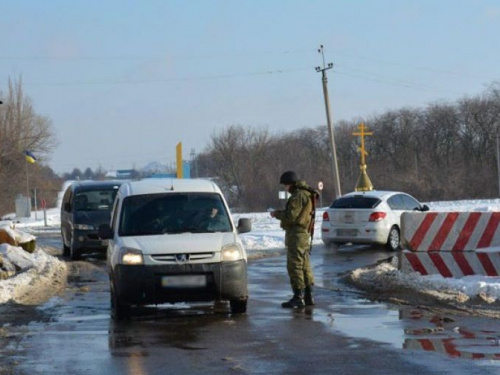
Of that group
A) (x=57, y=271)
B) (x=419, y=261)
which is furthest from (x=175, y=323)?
(x=57, y=271)

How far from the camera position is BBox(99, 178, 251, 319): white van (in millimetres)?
10727

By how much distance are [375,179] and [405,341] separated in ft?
268

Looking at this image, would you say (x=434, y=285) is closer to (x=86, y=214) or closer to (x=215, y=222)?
(x=215, y=222)

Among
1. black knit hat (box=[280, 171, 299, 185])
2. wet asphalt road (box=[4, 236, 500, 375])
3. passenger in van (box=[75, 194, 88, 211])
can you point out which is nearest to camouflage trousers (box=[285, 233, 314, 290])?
wet asphalt road (box=[4, 236, 500, 375])

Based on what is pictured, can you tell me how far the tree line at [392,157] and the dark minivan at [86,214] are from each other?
58.8m

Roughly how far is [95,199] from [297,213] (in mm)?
11983

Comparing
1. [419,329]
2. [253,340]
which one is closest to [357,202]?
[419,329]

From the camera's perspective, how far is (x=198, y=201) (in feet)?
Answer: 39.2

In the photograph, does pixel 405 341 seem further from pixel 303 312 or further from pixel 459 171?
pixel 459 171

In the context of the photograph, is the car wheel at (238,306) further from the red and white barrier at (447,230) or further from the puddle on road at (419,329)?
the red and white barrier at (447,230)

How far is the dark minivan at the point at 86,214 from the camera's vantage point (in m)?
21.5

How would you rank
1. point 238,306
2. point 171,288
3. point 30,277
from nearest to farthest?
point 171,288
point 238,306
point 30,277

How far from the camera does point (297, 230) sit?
38.7 ft

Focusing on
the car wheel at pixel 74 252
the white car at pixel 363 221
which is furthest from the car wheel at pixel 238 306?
the white car at pixel 363 221
